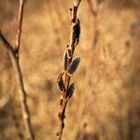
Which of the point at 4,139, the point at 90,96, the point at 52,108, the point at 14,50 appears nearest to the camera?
the point at 14,50

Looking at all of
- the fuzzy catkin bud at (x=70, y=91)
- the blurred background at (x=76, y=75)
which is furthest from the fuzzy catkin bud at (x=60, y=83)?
the blurred background at (x=76, y=75)

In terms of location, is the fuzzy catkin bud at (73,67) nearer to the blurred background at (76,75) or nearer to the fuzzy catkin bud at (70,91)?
the fuzzy catkin bud at (70,91)

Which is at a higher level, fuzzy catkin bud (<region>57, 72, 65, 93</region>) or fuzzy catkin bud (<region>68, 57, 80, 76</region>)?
fuzzy catkin bud (<region>68, 57, 80, 76</region>)

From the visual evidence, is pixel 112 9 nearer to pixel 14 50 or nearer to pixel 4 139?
pixel 4 139

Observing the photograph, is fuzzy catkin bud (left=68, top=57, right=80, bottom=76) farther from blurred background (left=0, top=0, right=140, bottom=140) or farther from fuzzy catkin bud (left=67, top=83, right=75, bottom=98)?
blurred background (left=0, top=0, right=140, bottom=140)

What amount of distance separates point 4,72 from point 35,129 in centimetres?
43

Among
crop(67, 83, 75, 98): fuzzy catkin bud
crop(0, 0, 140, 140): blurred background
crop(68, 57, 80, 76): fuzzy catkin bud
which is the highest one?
crop(68, 57, 80, 76): fuzzy catkin bud

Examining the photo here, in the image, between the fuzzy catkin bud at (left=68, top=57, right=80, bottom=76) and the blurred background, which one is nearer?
the fuzzy catkin bud at (left=68, top=57, right=80, bottom=76)

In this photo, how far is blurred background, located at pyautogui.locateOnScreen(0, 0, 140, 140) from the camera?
1918mm

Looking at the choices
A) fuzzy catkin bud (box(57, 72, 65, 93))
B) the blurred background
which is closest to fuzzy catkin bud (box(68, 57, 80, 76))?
fuzzy catkin bud (box(57, 72, 65, 93))

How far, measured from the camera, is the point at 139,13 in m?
2.46

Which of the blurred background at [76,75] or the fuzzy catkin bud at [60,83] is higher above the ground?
the fuzzy catkin bud at [60,83]

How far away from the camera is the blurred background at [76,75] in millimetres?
1918

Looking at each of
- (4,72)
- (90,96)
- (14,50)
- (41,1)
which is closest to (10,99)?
(4,72)
